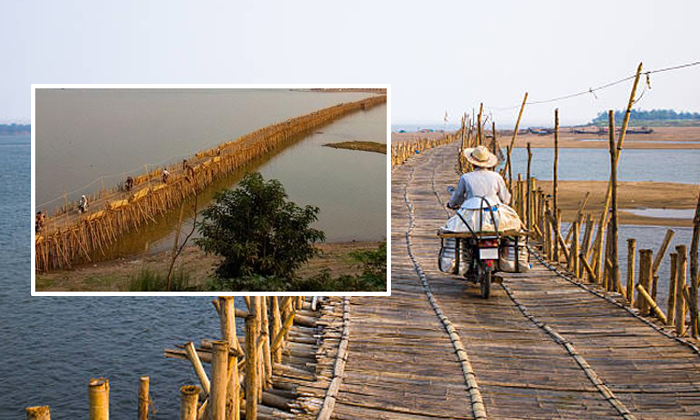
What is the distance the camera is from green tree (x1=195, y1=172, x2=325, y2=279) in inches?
128

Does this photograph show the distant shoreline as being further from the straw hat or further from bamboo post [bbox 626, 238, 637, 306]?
bamboo post [bbox 626, 238, 637, 306]

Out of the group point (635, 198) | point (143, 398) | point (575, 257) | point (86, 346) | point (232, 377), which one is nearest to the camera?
point (232, 377)

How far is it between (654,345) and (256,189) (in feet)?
11.0

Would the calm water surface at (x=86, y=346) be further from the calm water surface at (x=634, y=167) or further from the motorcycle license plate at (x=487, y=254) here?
the calm water surface at (x=634, y=167)

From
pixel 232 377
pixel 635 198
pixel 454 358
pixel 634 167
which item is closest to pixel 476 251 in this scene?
pixel 454 358

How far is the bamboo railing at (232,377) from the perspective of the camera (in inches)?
135

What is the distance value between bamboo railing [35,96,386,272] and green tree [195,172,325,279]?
0.41 feet

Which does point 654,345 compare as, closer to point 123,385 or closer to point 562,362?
point 562,362

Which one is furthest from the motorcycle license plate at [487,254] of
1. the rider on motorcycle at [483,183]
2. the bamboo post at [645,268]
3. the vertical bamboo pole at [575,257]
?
the vertical bamboo pole at [575,257]

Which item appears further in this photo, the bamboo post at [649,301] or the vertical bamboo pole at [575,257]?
the vertical bamboo pole at [575,257]

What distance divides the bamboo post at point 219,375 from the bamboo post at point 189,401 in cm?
20

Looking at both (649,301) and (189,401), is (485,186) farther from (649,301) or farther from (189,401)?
(189,401)

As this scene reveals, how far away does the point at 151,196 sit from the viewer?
3281mm

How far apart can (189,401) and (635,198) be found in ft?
76.5
